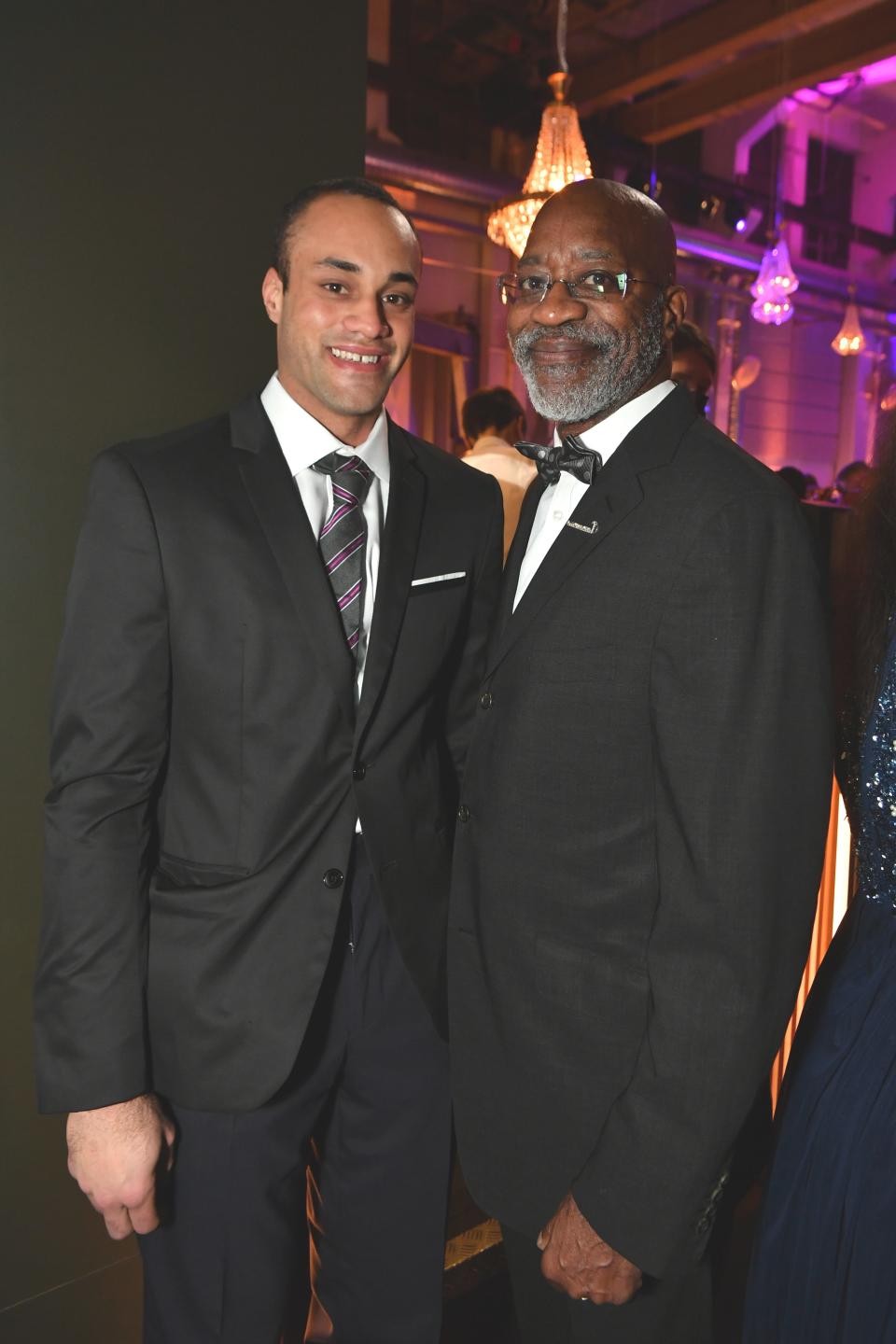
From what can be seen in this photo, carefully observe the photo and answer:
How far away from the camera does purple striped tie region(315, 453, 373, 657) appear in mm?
1508

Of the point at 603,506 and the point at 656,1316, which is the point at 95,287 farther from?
the point at 656,1316

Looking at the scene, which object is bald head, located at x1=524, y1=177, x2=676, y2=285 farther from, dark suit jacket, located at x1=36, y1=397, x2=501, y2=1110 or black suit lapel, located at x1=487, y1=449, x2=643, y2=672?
dark suit jacket, located at x1=36, y1=397, x2=501, y2=1110

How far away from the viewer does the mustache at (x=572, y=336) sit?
141 centimetres

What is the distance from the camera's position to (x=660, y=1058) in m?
1.21

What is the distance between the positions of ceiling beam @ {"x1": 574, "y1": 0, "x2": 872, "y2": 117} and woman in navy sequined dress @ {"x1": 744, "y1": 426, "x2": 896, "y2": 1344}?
641 centimetres

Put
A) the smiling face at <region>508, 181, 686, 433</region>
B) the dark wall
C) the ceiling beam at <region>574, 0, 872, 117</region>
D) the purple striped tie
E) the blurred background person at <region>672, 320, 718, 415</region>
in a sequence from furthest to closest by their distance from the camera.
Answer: the ceiling beam at <region>574, 0, 872, 117</region> → the blurred background person at <region>672, 320, 718, 415</region> → the dark wall → the purple striped tie → the smiling face at <region>508, 181, 686, 433</region>

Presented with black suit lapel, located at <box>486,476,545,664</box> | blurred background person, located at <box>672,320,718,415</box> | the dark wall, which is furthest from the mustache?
blurred background person, located at <box>672,320,718,415</box>

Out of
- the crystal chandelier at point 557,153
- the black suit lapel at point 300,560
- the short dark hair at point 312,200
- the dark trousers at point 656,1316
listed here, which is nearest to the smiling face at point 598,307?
the short dark hair at point 312,200

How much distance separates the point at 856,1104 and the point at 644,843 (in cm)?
38

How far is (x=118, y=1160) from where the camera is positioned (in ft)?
4.55

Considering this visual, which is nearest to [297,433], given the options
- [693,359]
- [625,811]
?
[625,811]

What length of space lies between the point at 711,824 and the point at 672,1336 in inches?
28.5

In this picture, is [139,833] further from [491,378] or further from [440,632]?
[491,378]

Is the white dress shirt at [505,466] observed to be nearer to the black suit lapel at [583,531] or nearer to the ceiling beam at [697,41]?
the black suit lapel at [583,531]
